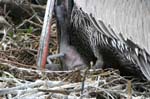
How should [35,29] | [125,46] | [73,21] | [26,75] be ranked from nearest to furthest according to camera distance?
[125,46] → [26,75] → [73,21] → [35,29]

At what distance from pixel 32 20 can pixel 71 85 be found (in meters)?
1.46

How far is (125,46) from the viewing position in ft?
9.34

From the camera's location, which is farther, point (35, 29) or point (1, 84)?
point (35, 29)

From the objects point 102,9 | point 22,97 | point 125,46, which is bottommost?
point 22,97

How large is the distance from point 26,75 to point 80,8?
0.49m

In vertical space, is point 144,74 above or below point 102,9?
below

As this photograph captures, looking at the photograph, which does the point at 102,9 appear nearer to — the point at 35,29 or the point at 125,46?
the point at 125,46

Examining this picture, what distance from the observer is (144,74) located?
286 centimetres

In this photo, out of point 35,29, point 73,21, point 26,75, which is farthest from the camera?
point 35,29

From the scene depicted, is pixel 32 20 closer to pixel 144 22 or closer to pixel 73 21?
pixel 73 21

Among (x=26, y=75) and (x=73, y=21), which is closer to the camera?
(x=26, y=75)

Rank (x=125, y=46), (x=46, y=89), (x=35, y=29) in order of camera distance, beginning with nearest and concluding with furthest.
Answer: (x=46, y=89) → (x=125, y=46) → (x=35, y=29)

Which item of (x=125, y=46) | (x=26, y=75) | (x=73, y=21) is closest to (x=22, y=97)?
(x=26, y=75)

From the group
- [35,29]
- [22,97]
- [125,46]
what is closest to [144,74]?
[125,46]
